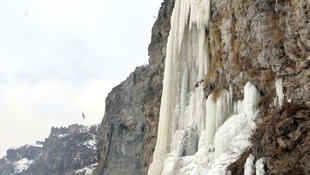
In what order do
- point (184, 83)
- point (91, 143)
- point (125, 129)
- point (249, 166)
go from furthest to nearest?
point (91, 143) → point (125, 129) → point (184, 83) → point (249, 166)

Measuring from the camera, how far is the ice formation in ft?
46.9

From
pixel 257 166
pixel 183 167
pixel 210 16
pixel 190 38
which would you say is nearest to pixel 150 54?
pixel 190 38

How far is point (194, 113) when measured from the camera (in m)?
19.3

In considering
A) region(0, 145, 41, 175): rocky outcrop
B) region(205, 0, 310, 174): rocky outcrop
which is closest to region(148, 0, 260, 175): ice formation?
region(205, 0, 310, 174): rocky outcrop

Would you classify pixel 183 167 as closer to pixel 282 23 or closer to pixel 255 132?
pixel 255 132

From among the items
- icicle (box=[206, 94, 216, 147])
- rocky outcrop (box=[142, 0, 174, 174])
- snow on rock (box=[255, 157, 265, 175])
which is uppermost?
rocky outcrop (box=[142, 0, 174, 174])

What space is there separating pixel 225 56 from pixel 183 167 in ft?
17.2

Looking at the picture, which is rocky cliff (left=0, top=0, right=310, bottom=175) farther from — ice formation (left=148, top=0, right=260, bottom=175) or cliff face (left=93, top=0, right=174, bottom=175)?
cliff face (left=93, top=0, right=174, bottom=175)

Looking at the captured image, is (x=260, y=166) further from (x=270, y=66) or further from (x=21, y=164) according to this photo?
(x=21, y=164)

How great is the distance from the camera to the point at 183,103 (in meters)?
20.5

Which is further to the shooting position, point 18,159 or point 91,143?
point 18,159

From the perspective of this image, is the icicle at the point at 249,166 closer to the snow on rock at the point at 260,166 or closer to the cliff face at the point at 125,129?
the snow on rock at the point at 260,166

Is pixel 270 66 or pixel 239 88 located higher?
pixel 270 66

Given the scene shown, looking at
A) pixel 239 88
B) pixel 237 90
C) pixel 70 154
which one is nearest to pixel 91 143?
pixel 70 154
